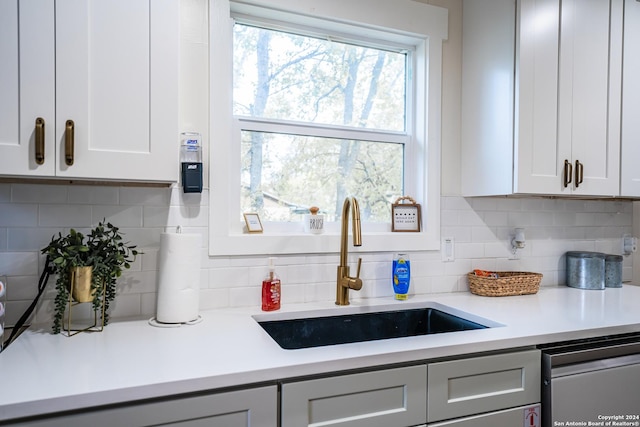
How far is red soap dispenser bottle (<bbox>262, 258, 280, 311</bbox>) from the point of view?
5.60ft

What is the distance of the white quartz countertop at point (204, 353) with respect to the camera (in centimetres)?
97

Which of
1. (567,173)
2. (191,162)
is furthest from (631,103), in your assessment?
(191,162)

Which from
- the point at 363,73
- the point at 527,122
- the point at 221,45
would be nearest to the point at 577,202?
the point at 527,122

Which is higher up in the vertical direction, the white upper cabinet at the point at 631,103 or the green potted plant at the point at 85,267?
the white upper cabinet at the point at 631,103

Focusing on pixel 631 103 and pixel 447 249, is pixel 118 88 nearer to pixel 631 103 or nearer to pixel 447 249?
pixel 447 249

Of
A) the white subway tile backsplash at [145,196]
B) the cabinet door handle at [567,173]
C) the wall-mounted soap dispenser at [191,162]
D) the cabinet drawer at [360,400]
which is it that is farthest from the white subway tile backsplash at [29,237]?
the cabinet door handle at [567,173]

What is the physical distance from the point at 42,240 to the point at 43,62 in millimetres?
626

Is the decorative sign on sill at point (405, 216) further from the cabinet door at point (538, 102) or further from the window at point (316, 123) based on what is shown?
the cabinet door at point (538, 102)

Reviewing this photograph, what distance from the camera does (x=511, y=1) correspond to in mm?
1924

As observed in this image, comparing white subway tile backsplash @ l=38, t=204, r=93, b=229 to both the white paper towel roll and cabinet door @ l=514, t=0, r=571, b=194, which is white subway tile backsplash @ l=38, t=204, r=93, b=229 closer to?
the white paper towel roll

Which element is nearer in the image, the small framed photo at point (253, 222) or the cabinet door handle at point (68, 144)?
the cabinet door handle at point (68, 144)

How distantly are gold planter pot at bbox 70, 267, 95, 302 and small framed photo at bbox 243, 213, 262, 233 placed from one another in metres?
0.65

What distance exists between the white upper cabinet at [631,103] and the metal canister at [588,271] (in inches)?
15.4

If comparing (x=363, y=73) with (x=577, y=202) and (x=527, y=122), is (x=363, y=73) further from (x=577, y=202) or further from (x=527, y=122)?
(x=577, y=202)
